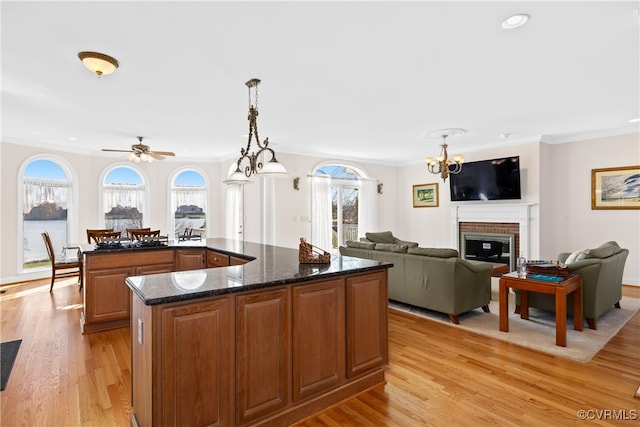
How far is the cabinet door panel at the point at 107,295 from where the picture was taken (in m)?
3.63

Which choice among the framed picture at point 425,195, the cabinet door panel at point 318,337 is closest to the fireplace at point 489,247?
the framed picture at point 425,195

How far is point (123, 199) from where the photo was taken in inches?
293

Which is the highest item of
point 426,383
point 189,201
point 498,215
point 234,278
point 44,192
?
point 44,192

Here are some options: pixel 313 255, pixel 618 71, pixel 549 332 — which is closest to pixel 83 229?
pixel 313 255

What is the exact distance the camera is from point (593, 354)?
301 cm

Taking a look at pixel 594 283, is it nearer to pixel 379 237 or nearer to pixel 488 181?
pixel 488 181

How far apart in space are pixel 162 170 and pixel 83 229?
2.01 m

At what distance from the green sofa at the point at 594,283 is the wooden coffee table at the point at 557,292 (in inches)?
4.0

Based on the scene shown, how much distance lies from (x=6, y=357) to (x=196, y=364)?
8.52ft

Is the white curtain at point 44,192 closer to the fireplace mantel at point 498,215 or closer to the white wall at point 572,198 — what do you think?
the fireplace mantel at point 498,215

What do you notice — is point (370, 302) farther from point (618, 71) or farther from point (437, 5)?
point (618, 71)

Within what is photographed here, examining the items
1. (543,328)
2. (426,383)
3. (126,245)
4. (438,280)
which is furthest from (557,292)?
(126,245)

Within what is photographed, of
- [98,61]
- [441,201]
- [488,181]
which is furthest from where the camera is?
[441,201]

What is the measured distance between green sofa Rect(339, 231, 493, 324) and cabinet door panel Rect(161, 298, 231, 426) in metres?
2.79
